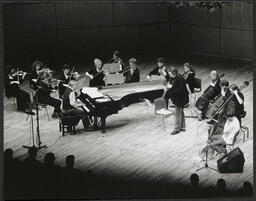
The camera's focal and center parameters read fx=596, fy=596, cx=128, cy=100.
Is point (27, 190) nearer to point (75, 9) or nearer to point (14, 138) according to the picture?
point (14, 138)

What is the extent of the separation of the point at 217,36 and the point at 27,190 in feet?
21.4

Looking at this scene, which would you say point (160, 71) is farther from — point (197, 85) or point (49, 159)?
point (49, 159)

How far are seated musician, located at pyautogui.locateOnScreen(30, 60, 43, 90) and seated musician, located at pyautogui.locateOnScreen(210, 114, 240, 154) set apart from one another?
3.80 metres

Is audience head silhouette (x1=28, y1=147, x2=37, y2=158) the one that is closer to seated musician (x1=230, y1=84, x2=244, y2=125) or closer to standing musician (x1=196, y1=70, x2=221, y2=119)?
standing musician (x1=196, y1=70, x2=221, y2=119)

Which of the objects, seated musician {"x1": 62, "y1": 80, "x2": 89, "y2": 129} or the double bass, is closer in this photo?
the double bass

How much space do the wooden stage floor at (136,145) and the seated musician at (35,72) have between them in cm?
60

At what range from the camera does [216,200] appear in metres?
11.4

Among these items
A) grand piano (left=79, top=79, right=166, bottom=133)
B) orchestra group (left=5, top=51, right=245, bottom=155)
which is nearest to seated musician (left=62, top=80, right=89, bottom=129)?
orchestra group (left=5, top=51, right=245, bottom=155)

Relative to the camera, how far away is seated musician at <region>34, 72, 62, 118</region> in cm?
1227

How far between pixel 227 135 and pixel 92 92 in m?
2.82

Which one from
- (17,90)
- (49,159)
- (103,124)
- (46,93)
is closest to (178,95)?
(103,124)

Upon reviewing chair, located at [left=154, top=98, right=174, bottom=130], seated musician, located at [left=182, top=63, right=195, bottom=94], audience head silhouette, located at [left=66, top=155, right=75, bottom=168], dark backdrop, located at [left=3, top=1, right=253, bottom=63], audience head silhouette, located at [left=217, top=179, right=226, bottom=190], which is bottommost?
audience head silhouette, located at [left=217, top=179, right=226, bottom=190]

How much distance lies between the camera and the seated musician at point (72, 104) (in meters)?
12.1

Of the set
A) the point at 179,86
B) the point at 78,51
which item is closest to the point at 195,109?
the point at 179,86
